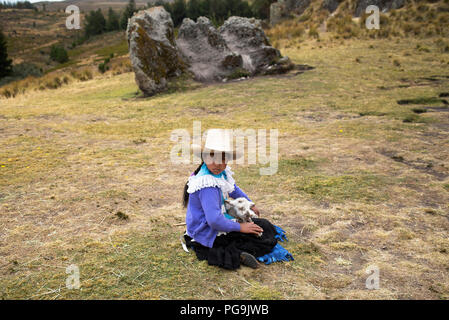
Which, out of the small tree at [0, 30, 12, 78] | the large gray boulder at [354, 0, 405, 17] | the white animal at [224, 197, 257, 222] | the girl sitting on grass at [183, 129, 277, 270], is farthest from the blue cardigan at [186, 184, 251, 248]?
the small tree at [0, 30, 12, 78]

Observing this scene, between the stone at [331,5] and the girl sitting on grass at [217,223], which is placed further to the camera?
the stone at [331,5]

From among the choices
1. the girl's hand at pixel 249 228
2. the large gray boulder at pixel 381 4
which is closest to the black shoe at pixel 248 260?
the girl's hand at pixel 249 228

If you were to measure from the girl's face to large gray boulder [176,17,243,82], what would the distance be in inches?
468

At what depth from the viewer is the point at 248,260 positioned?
3.15 meters

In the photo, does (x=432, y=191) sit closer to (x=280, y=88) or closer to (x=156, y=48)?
(x=280, y=88)

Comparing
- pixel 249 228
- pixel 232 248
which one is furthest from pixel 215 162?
pixel 232 248

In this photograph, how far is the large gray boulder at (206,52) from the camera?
1478cm

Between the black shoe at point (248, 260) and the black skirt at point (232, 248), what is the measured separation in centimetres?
5

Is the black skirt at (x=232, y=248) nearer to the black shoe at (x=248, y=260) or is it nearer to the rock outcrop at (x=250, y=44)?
the black shoe at (x=248, y=260)

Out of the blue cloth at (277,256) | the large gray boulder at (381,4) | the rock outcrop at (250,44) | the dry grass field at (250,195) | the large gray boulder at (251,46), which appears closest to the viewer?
the dry grass field at (250,195)

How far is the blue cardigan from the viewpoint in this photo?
3041mm

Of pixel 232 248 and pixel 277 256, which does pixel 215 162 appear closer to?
pixel 232 248

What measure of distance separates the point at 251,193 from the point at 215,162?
6.64 feet

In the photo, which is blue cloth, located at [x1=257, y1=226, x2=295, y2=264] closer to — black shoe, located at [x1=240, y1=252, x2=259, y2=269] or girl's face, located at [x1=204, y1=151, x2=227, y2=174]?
black shoe, located at [x1=240, y1=252, x2=259, y2=269]
